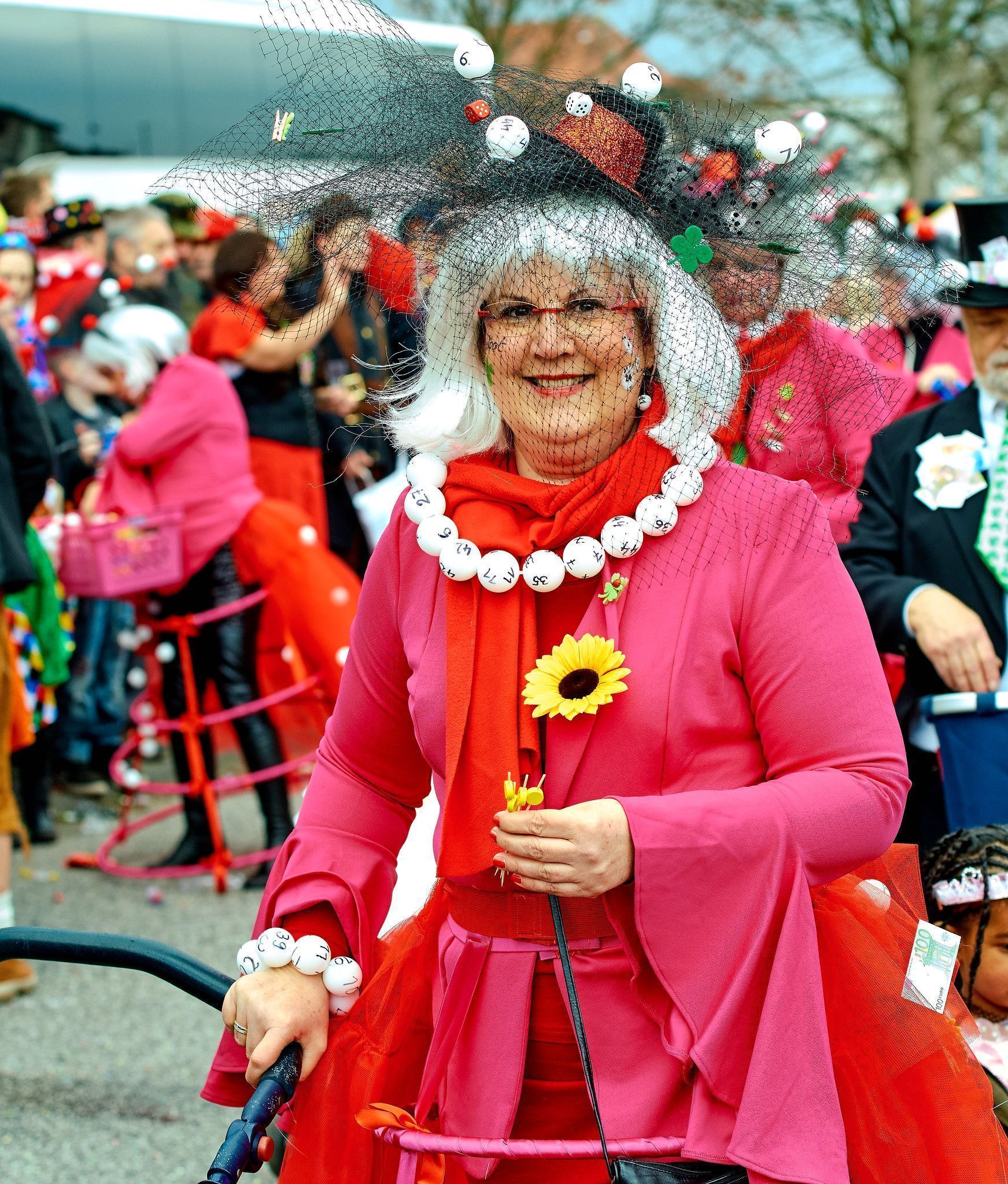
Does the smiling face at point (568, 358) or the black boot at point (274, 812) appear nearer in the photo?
the smiling face at point (568, 358)

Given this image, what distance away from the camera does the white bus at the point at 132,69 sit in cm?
1217

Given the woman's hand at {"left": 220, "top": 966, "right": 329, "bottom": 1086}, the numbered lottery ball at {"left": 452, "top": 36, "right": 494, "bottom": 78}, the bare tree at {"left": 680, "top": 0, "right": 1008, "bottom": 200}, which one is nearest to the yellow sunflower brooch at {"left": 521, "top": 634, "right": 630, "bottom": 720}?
the woman's hand at {"left": 220, "top": 966, "right": 329, "bottom": 1086}

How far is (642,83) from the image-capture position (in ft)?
6.11

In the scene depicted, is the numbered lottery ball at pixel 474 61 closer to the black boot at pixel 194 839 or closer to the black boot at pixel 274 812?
the black boot at pixel 274 812

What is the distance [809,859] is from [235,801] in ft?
17.4

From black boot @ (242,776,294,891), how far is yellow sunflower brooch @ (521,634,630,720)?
3.85 metres

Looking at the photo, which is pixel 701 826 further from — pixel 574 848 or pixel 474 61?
pixel 474 61

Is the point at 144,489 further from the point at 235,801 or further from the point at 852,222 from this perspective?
the point at 852,222

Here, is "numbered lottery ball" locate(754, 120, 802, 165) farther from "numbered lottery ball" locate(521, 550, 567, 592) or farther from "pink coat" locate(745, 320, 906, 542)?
"numbered lottery ball" locate(521, 550, 567, 592)

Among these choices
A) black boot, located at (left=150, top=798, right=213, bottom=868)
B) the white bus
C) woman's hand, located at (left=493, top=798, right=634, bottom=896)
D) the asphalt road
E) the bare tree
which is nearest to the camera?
woman's hand, located at (left=493, top=798, right=634, bottom=896)

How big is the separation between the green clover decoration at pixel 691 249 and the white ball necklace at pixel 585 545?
24cm

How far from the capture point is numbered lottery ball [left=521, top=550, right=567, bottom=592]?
6.15 feet

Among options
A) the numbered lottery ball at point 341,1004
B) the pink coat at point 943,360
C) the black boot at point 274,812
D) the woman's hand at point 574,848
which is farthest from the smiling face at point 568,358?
the black boot at point 274,812

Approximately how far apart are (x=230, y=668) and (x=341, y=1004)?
11.9ft
